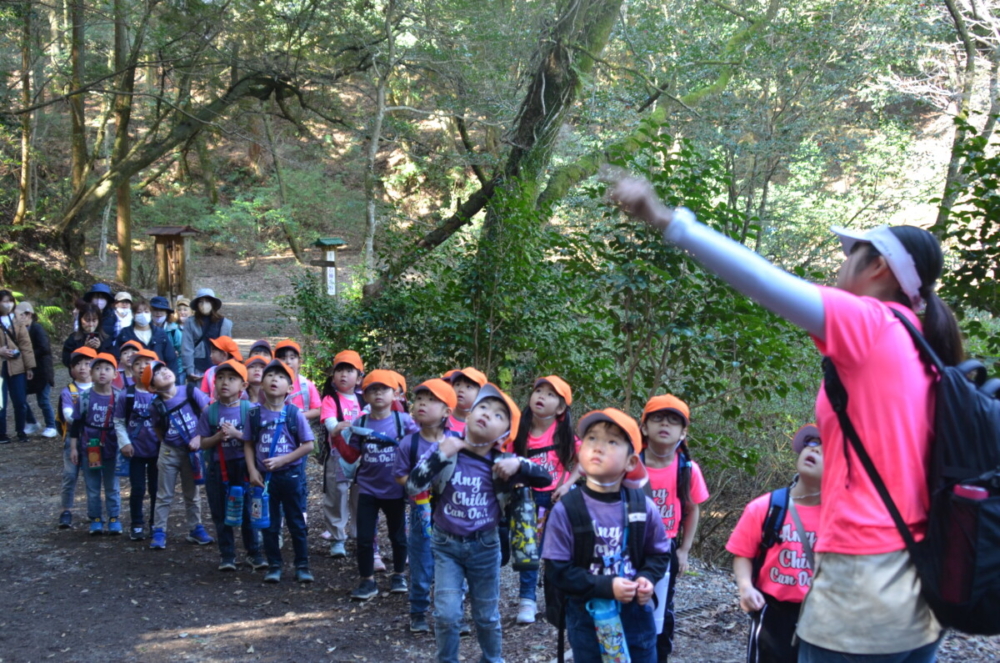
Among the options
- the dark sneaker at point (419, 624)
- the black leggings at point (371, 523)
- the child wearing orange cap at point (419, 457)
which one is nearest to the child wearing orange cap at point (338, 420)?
the black leggings at point (371, 523)

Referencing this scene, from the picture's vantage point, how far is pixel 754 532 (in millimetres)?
3477

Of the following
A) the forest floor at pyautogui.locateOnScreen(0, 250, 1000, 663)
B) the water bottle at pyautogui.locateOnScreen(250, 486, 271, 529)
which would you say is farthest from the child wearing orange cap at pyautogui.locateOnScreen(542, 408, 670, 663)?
the water bottle at pyautogui.locateOnScreen(250, 486, 271, 529)

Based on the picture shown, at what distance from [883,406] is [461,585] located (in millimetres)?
3040

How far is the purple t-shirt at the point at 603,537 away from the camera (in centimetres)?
342

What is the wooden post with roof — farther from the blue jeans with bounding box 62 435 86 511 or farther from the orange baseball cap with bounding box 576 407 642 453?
the orange baseball cap with bounding box 576 407 642 453

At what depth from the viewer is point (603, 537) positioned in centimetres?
345

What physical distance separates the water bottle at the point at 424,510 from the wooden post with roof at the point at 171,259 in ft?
40.0

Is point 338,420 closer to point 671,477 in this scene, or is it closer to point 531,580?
point 531,580

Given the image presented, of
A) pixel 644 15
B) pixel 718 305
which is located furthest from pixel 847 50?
pixel 718 305

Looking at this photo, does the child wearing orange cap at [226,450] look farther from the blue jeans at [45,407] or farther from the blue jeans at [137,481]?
the blue jeans at [45,407]

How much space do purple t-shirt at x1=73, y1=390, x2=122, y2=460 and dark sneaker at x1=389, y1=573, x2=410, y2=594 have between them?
3.02 meters

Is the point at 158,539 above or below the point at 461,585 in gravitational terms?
below

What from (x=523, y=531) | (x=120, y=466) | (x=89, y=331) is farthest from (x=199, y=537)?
(x=89, y=331)

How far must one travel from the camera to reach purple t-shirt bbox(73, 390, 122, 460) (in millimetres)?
7285
